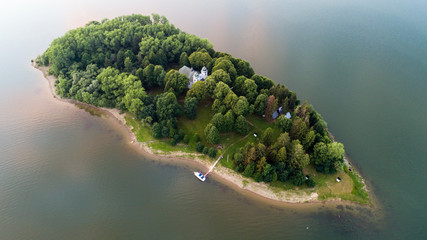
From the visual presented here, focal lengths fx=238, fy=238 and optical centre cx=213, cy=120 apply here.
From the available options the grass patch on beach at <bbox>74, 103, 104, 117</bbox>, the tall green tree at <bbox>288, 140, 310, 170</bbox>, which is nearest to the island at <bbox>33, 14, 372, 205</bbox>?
the tall green tree at <bbox>288, 140, 310, 170</bbox>

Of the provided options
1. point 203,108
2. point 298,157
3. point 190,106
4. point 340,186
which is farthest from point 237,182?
point 203,108

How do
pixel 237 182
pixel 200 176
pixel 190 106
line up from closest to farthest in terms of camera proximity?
pixel 237 182 < pixel 200 176 < pixel 190 106

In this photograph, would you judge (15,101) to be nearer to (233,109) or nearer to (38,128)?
(38,128)

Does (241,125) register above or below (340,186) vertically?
above

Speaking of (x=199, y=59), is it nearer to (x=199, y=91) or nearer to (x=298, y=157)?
(x=199, y=91)

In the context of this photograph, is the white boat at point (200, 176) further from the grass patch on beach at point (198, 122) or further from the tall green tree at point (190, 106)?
the tall green tree at point (190, 106)

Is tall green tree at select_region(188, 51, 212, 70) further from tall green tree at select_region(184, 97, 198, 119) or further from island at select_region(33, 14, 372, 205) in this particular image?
tall green tree at select_region(184, 97, 198, 119)

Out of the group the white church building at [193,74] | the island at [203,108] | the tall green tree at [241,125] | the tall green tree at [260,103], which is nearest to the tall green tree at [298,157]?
the island at [203,108]

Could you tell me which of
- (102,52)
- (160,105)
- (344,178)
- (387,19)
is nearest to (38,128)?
(102,52)
